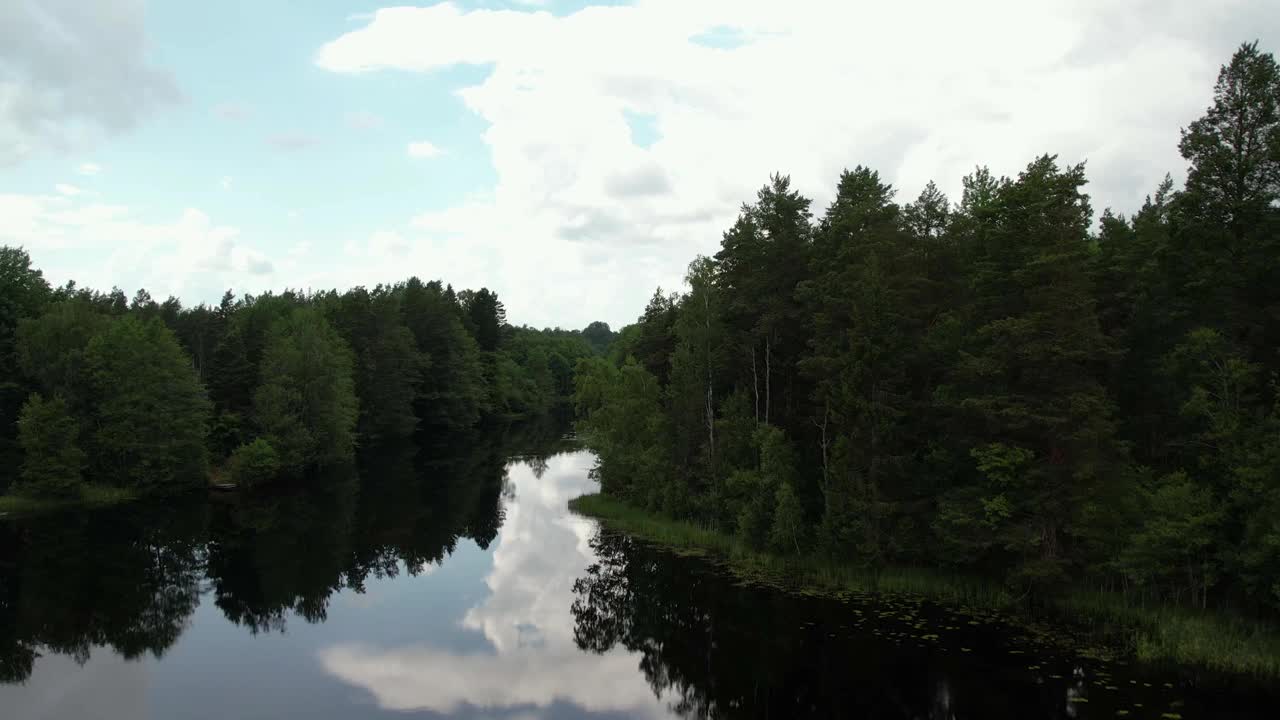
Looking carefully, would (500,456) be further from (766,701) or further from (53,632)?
(766,701)

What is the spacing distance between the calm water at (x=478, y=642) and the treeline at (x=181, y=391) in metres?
10.3

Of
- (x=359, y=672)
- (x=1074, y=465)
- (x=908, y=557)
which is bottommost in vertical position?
(x=359, y=672)

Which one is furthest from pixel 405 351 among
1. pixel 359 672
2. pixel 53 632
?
pixel 359 672

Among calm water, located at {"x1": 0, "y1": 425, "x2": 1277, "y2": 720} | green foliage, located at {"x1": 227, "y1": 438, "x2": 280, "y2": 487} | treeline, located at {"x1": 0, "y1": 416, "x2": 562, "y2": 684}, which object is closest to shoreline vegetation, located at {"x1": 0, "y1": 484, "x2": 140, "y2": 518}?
treeline, located at {"x1": 0, "y1": 416, "x2": 562, "y2": 684}

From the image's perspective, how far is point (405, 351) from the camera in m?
94.6

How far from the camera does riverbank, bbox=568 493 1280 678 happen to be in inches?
842

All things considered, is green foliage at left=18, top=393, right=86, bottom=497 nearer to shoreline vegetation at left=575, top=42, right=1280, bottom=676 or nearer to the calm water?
the calm water

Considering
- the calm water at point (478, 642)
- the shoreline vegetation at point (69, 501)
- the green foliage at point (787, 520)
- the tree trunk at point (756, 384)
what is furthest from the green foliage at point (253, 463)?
the green foliage at point (787, 520)

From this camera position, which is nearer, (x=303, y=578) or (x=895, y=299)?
(x=895, y=299)

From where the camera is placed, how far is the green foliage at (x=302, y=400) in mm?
60938

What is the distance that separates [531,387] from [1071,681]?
126156mm

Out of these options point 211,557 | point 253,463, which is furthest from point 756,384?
point 253,463

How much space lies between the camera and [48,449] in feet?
156

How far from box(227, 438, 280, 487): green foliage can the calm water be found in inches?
537
